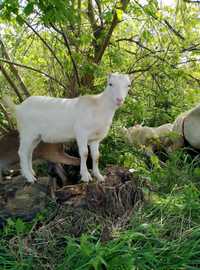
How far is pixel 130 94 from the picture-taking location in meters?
5.94

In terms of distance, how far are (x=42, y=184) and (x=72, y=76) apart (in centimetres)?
187

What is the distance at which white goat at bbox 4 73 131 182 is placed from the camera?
3930mm

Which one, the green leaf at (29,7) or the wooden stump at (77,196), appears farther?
the wooden stump at (77,196)

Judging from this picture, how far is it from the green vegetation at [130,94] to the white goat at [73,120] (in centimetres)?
59

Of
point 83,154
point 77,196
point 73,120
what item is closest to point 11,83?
point 73,120

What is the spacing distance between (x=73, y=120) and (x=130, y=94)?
6.82 feet

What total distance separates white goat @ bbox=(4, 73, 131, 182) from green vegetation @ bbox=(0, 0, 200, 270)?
1.95 feet

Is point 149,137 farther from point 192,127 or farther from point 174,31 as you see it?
point 174,31

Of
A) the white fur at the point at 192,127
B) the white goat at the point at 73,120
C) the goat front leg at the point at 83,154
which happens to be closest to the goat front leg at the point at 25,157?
the white goat at the point at 73,120

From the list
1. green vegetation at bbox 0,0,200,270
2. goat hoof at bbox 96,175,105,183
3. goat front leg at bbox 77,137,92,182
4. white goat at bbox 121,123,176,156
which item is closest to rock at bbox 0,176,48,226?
green vegetation at bbox 0,0,200,270

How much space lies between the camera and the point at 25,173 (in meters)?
4.17

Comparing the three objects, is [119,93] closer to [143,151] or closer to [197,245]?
[197,245]

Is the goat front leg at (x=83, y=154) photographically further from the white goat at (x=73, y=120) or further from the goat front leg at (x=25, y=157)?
the goat front leg at (x=25, y=157)

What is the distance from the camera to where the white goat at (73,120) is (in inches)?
155
